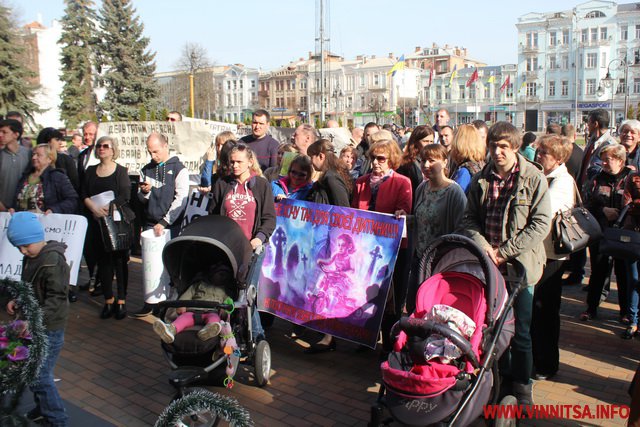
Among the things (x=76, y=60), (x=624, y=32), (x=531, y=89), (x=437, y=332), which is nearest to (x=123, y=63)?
(x=76, y=60)

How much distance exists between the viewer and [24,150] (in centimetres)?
785

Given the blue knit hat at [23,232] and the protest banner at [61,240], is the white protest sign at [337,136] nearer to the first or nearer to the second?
A: the protest banner at [61,240]

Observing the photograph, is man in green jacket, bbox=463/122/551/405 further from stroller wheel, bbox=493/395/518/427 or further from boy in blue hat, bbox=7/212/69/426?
boy in blue hat, bbox=7/212/69/426

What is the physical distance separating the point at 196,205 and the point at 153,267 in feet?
3.59

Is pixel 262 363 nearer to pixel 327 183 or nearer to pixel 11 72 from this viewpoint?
pixel 327 183

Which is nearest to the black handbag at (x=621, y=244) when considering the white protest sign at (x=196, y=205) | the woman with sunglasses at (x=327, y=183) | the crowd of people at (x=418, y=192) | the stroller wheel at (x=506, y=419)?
the crowd of people at (x=418, y=192)

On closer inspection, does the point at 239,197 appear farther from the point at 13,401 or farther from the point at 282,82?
the point at 282,82

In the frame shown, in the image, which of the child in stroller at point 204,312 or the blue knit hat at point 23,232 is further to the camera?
the child in stroller at point 204,312

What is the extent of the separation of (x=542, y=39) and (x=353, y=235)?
312 ft

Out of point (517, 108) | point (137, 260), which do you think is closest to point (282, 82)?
point (517, 108)

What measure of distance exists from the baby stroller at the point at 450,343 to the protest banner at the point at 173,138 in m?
7.87

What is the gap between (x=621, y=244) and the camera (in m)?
5.25

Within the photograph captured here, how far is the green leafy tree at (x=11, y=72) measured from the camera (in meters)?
40.3

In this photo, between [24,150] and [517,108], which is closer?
[24,150]
